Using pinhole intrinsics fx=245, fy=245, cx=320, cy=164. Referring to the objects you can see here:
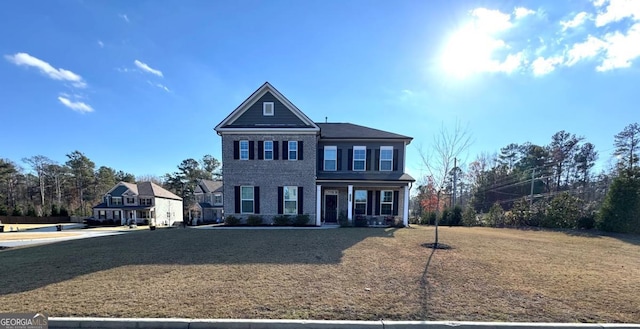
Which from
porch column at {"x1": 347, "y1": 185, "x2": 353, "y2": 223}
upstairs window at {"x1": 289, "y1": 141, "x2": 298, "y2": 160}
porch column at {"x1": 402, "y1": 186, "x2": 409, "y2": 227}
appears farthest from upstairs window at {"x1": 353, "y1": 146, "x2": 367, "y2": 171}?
upstairs window at {"x1": 289, "y1": 141, "x2": 298, "y2": 160}

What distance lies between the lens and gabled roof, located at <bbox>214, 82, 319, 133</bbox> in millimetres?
15898

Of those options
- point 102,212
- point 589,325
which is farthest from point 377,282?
point 102,212

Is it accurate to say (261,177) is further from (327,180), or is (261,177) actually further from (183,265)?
(183,265)

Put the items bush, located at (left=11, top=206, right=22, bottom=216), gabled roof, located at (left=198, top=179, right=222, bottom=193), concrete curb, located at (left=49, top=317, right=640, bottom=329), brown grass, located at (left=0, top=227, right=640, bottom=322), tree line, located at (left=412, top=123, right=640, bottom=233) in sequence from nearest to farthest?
concrete curb, located at (left=49, top=317, right=640, bottom=329) < brown grass, located at (left=0, top=227, right=640, bottom=322) < tree line, located at (left=412, top=123, right=640, bottom=233) < bush, located at (left=11, top=206, right=22, bottom=216) < gabled roof, located at (left=198, top=179, right=222, bottom=193)

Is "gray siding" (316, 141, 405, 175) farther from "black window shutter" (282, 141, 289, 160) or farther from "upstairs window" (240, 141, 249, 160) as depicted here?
"upstairs window" (240, 141, 249, 160)

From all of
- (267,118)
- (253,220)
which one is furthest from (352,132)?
(253,220)

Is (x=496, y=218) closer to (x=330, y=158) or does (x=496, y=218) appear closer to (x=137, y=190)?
(x=330, y=158)

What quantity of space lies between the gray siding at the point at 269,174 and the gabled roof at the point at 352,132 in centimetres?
229

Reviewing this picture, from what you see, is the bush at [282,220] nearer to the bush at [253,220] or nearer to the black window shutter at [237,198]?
the bush at [253,220]

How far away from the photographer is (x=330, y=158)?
17.2 meters

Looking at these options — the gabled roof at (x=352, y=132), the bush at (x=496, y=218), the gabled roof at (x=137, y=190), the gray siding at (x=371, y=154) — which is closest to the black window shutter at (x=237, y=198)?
the gray siding at (x=371, y=154)

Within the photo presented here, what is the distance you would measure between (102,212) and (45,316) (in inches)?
1813

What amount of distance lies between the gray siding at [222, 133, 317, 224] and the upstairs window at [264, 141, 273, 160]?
268 millimetres

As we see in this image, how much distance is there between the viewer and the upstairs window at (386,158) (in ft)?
55.6
